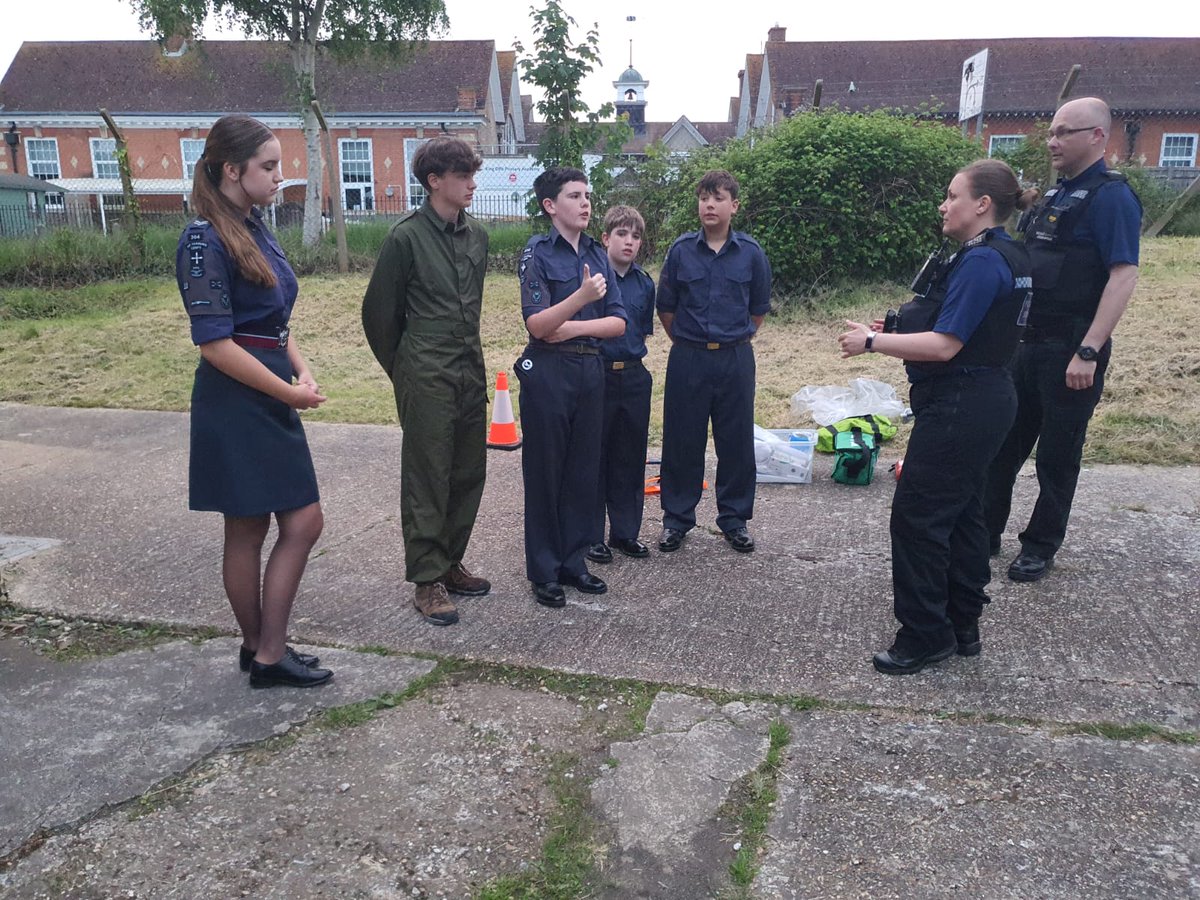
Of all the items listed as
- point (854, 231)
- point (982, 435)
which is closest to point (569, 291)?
point (982, 435)

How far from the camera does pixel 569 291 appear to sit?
13.3ft

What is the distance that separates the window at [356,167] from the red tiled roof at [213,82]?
1264mm

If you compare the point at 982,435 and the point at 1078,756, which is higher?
the point at 982,435

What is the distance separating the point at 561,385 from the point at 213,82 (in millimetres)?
38356

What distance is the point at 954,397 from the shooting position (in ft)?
10.8

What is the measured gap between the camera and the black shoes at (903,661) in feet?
11.2

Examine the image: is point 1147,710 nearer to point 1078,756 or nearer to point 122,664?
point 1078,756

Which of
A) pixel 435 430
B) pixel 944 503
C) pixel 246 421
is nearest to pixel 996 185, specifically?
pixel 944 503

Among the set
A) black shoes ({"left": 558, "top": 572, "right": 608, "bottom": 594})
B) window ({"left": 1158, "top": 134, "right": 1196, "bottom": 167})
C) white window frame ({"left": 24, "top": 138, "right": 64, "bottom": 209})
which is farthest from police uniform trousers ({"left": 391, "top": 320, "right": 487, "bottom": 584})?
white window frame ({"left": 24, "top": 138, "right": 64, "bottom": 209})

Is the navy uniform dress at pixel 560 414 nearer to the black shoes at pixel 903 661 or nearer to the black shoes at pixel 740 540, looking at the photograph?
the black shoes at pixel 740 540

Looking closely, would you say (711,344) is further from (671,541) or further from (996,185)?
(996,185)

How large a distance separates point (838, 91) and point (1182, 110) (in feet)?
37.0

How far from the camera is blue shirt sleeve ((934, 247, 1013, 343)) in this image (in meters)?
3.12

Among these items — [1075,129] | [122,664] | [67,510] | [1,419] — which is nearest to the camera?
[122,664]
